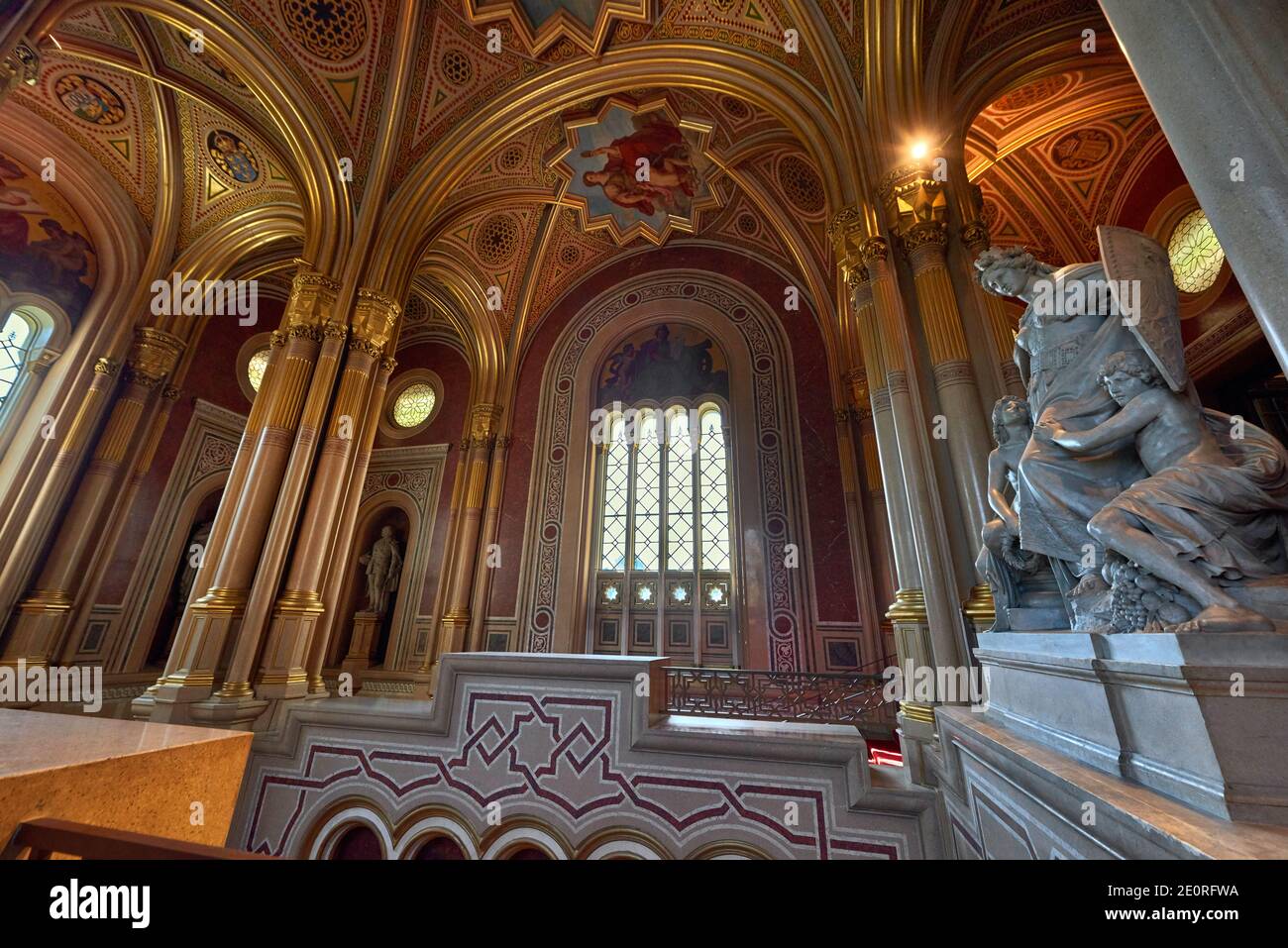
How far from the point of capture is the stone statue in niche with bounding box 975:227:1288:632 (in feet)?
4.03

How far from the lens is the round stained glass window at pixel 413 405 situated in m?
10.4

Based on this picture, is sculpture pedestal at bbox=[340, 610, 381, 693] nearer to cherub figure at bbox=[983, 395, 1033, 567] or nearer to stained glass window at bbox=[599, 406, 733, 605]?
stained glass window at bbox=[599, 406, 733, 605]

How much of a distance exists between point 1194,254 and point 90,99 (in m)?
14.5

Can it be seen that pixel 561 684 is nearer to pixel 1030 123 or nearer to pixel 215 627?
pixel 215 627

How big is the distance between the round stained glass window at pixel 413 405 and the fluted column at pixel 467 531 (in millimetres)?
1738

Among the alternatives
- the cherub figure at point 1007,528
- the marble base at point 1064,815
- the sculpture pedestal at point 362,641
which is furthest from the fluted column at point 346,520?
the cherub figure at point 1007,528

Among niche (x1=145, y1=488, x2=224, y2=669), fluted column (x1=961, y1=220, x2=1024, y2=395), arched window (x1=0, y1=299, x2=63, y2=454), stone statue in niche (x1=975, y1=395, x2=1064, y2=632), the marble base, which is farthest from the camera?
niche (x1=145, y1=488, x2=224, y2=669)

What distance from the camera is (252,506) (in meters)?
4.78

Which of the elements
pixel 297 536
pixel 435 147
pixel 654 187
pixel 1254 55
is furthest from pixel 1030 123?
pixel 297 536

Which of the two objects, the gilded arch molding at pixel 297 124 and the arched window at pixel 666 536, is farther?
the arched window at pixel 666 536

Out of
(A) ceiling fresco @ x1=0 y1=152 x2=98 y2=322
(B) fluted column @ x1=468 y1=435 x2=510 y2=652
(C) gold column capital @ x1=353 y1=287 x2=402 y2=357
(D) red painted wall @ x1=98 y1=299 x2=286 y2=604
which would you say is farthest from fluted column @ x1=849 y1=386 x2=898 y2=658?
(A) ceiling fresco @ x1=0 y1=152 x2=98 y2=322

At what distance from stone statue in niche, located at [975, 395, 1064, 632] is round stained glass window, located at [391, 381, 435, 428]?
10303mm

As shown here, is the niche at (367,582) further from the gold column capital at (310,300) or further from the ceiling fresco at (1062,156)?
Result: the ceiling fresco at (1062,156)

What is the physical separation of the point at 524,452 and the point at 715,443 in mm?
3643
